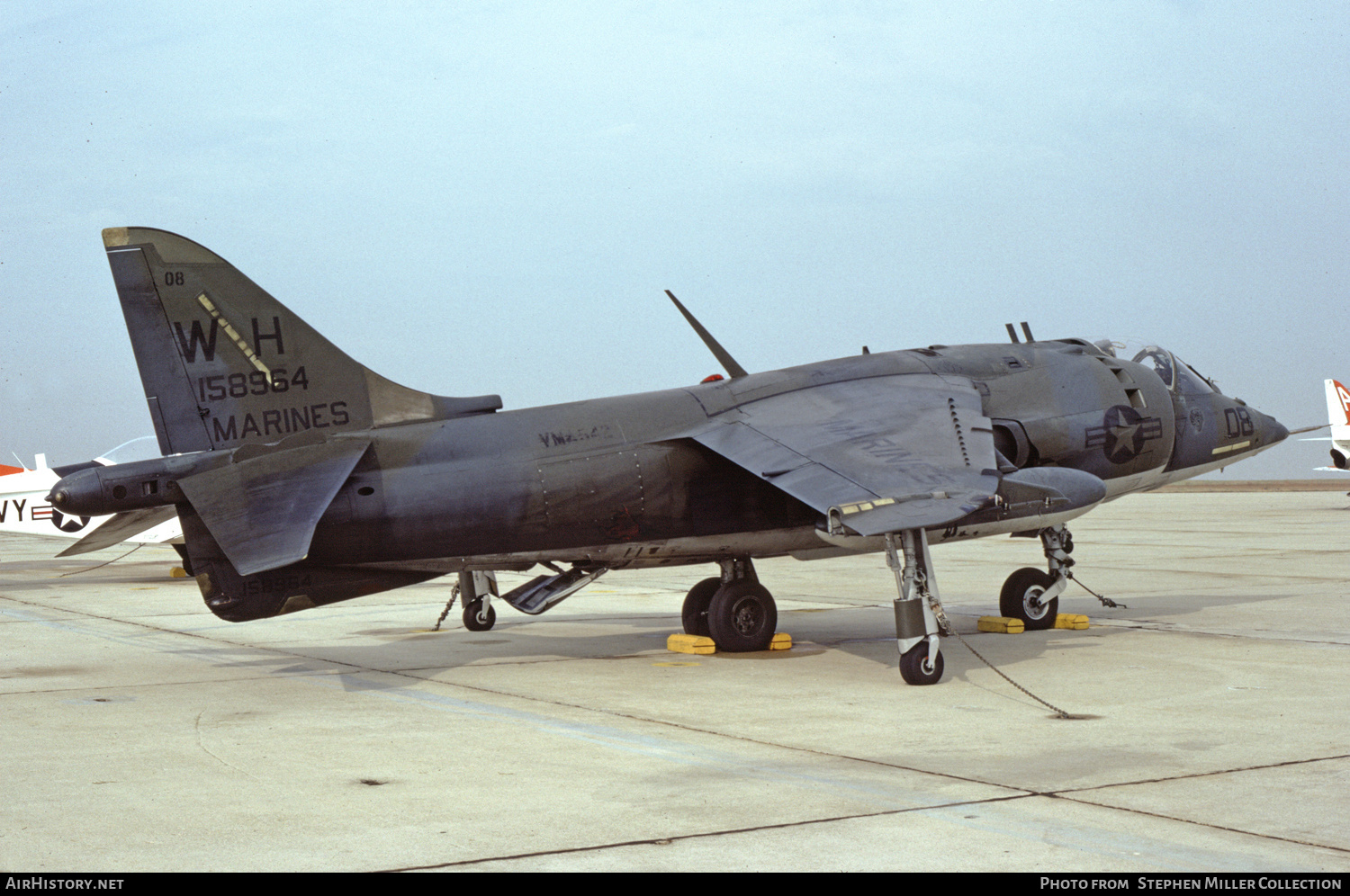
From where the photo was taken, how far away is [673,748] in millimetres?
8867

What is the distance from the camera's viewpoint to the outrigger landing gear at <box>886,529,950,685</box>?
11227 mm

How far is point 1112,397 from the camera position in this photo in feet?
49.3

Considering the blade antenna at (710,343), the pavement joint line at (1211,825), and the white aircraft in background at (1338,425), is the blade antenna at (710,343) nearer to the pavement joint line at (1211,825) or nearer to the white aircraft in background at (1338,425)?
the pavement joint line at (1211,825)

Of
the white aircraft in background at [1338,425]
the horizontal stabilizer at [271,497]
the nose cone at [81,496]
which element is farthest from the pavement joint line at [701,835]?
the white aircraft in background at [1338,425]

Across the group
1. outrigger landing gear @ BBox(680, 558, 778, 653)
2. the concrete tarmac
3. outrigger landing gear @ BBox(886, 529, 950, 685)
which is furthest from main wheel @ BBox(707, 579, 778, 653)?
outrigger landing gear @ BBox(886, 529, 950, 685)

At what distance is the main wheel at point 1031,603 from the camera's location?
15.2m

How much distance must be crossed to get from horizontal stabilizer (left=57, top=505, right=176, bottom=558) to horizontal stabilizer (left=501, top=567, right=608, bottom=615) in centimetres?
370

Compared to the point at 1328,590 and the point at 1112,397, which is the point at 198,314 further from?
the point at 1328,590

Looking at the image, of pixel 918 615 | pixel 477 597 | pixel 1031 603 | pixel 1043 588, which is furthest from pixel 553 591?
pixel 1043 588

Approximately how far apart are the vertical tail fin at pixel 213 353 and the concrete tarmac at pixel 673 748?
8.28ft

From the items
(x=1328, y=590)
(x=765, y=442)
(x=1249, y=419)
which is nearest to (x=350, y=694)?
(x=765, y=442)

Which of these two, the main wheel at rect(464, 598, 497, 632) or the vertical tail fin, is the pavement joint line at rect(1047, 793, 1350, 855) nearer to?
the vertical tail fin

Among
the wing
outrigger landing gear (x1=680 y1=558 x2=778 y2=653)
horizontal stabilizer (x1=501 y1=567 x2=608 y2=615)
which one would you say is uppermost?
the wing

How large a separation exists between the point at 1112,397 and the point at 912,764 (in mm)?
8234
